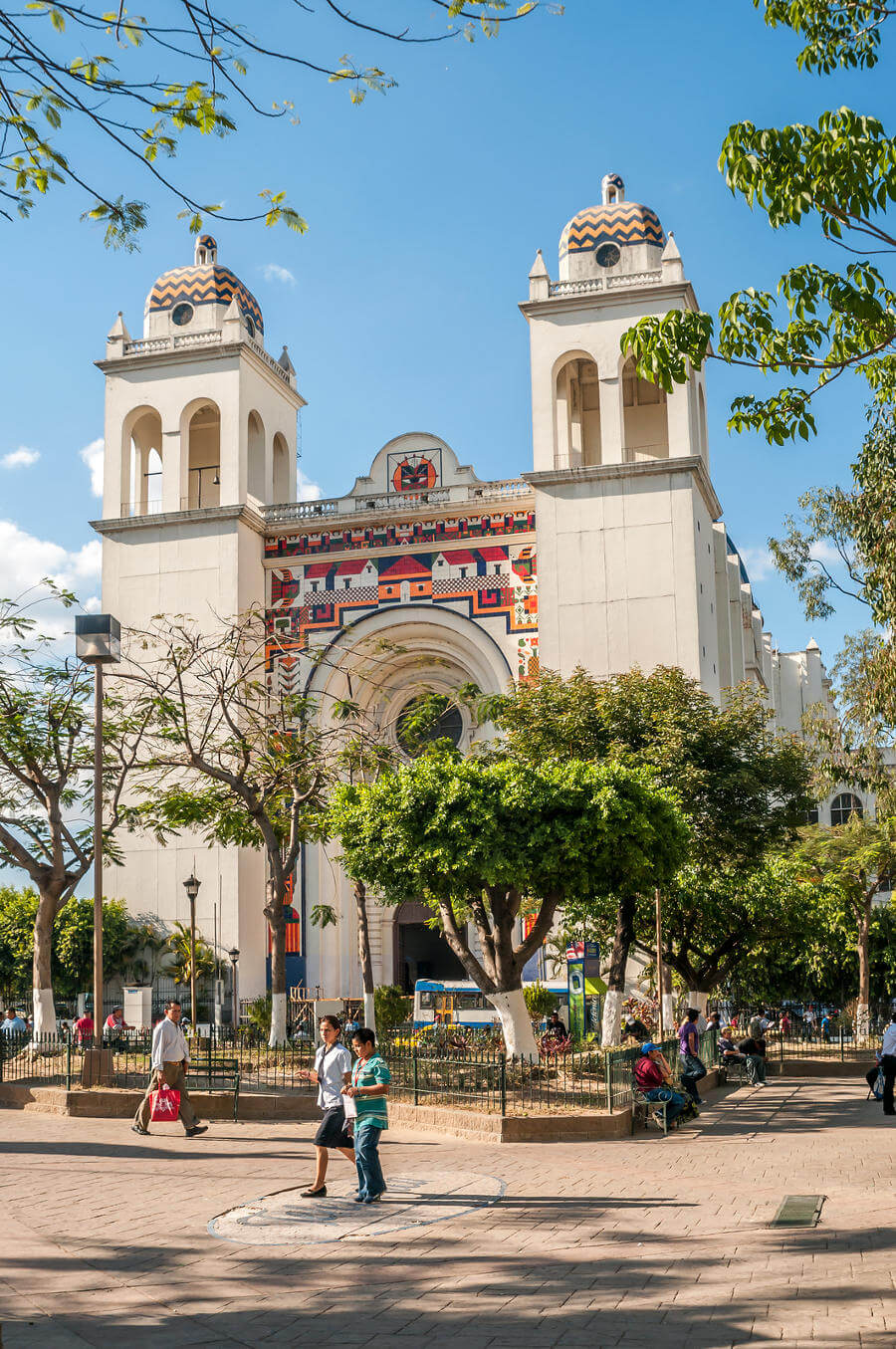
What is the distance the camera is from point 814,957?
33062 mm

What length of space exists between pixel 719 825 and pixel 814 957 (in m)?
13.9

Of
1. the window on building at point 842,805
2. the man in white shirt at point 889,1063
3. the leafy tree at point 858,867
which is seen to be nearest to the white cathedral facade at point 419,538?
the leafy tree at point 858,867

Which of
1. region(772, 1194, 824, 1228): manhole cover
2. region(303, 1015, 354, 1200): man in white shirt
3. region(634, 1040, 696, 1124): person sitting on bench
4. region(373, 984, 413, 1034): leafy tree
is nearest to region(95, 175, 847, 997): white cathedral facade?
region(373, 984, 413, 1034): leafy tree

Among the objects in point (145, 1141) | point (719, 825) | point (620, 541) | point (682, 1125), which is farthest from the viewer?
point (620, 541)

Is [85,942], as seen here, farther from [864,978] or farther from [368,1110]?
[368,1110]

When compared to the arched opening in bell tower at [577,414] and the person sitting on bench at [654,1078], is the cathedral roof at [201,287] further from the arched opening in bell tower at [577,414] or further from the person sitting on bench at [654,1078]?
the person sitting on bench at [654,1078]

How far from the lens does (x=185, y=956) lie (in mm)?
28797

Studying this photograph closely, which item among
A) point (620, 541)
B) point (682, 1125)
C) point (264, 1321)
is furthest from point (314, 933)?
point (264, 1321)

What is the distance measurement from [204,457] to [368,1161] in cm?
2875

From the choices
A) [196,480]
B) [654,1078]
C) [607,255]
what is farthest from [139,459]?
[654,1078]

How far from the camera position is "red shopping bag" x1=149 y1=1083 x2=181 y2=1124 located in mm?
12766

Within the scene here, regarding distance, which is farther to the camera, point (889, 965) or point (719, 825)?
point (889, 965)

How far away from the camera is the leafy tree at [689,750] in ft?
67.8

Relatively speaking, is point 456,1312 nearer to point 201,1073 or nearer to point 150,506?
point 201,1073
